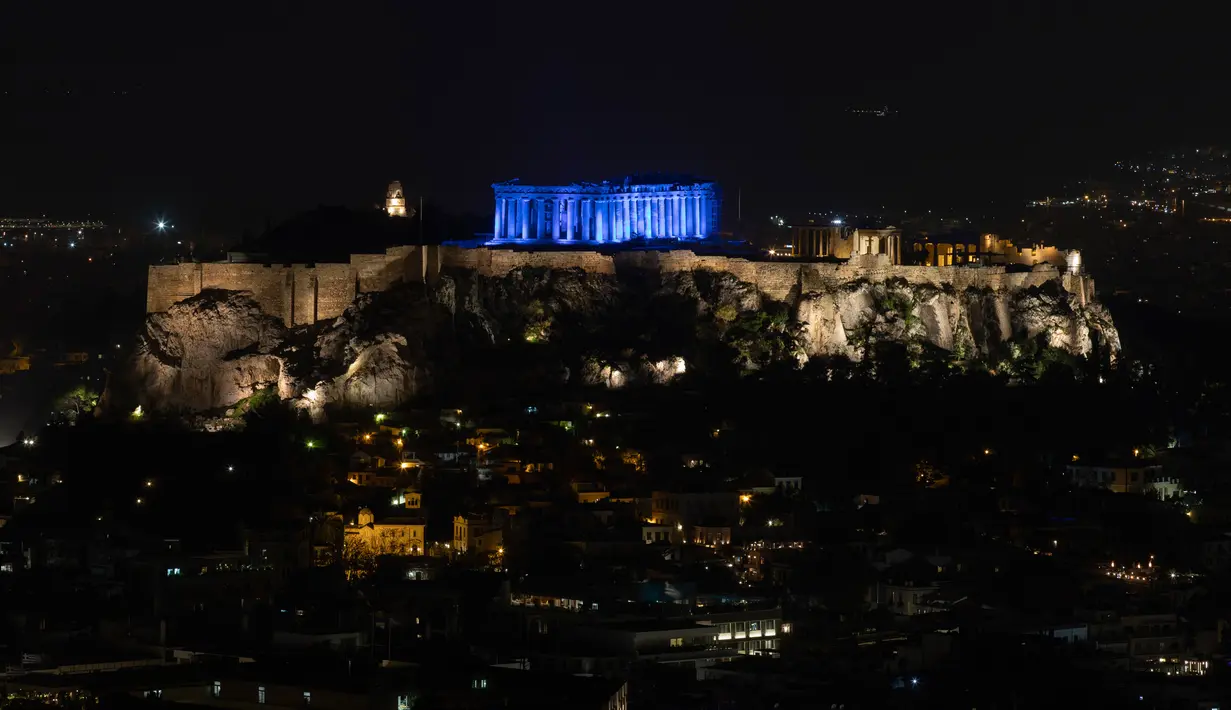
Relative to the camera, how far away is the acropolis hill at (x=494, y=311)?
89.3 m

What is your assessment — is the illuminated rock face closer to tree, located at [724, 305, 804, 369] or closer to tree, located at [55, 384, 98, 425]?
tree, located at [55, 384, 98, 425]

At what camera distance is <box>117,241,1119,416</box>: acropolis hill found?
89.3 meters

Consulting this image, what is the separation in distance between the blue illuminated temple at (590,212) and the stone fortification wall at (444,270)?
490cm

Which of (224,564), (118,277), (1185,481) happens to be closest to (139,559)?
(224,564)

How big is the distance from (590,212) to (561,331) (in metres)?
9.96

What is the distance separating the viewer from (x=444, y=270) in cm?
9300

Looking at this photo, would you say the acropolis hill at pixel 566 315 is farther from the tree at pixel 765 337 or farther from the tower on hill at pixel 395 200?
the tower on hill at pixel 395 200

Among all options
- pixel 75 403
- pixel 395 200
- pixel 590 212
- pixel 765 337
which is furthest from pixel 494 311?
pixel 395 200

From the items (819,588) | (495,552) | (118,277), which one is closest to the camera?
(819,588)

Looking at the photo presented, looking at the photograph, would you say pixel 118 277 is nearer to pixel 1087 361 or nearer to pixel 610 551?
pixel 1087 361

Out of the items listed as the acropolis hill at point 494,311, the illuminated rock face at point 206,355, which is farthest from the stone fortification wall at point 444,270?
the illuminated rock face at point 206,355

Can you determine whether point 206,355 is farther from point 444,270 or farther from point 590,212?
point 590,212

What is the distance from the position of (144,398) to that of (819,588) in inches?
1103

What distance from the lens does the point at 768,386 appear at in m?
90.2
